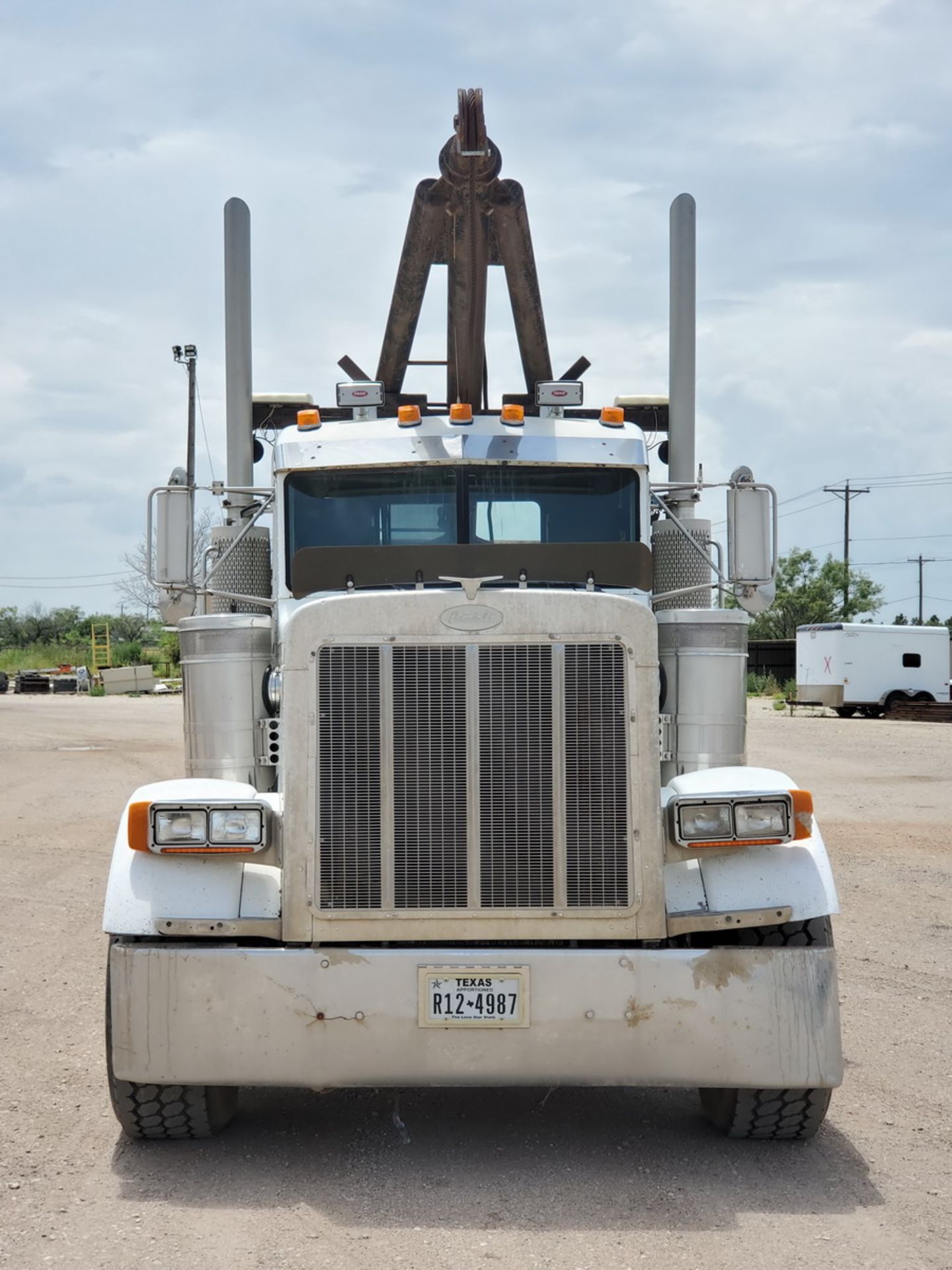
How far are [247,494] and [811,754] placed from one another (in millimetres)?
19227

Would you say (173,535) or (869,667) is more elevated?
(173,535)

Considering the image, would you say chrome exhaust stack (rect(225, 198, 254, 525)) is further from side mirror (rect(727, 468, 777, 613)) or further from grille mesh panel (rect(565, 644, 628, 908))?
grille mesh panel (rect(565, 644, 628, 908))

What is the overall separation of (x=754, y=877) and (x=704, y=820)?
0.27 meters

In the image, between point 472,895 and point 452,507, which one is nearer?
point 472,895

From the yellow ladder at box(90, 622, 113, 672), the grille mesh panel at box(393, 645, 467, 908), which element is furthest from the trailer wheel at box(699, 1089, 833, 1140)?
the yellow ladder at box(90, 622, 113, 672)

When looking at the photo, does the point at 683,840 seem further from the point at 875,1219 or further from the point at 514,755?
the point at 875,1219

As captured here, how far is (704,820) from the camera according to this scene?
5.31 m

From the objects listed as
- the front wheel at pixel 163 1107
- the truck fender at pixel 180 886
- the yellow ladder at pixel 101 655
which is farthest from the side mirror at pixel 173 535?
the yellow ladder at pixel 101 655

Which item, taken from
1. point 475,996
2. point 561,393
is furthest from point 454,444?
point 475,996

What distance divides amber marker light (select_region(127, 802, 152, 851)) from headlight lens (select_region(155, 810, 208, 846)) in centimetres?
3

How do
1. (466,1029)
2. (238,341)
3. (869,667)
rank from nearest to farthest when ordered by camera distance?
(466,1029)
(238,341)
(869,667)

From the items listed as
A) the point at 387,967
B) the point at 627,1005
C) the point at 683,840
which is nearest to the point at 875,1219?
the point at 627,1005

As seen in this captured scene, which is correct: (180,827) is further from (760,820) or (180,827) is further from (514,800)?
(760,820)

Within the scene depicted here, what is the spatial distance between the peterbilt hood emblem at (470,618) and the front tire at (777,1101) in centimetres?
140
